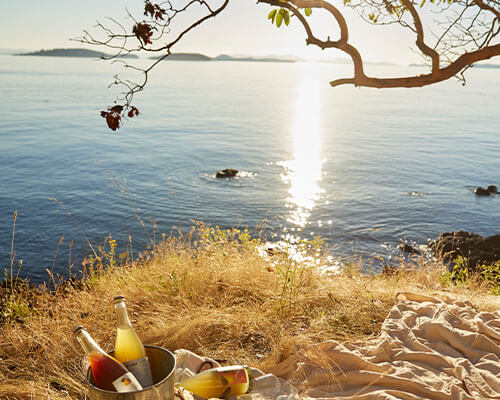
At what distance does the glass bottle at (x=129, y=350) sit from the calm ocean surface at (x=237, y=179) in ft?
17.7

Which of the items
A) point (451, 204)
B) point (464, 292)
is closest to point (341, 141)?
point (451, 204)

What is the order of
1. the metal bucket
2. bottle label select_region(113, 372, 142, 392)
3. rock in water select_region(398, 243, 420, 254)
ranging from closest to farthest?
the metal bucket
bottle label select_region(113, 372, 142, 392)
rock in water select_region(398, 243, 420, 254)

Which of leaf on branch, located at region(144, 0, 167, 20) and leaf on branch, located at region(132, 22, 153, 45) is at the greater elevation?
leaf on branch, located at region(144, 0, 167, 20)

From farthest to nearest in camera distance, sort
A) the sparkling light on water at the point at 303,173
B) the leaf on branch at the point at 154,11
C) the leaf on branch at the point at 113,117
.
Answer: the sparkling light on water at the point at 303,173
the leaf on branch at the point at 154,11
the leaf on branch at the point at 113,117

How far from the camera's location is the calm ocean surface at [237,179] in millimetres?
15630

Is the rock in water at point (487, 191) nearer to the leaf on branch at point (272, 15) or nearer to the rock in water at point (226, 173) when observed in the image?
the rock in water at point (226, 173)

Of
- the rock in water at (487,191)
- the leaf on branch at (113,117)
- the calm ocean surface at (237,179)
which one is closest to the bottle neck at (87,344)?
the leaf on branch at (113,117)

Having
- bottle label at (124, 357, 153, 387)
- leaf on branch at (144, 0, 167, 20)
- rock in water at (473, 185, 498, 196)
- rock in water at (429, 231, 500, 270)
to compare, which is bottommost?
rock in water at (429, 231, 500, 270)

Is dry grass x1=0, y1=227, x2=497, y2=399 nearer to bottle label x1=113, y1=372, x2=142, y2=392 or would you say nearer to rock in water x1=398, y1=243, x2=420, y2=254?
bottle label x1=113, y1=372, x2=142, y2=392

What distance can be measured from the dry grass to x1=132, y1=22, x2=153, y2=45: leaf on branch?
2.58 meters

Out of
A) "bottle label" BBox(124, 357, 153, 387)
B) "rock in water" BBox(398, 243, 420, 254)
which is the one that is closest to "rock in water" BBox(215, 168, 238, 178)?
"rock in water" BBox(398, 243, 420, 254)

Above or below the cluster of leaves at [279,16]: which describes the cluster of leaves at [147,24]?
below

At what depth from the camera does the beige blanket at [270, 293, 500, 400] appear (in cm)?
338

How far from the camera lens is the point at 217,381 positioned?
2.99 metres
